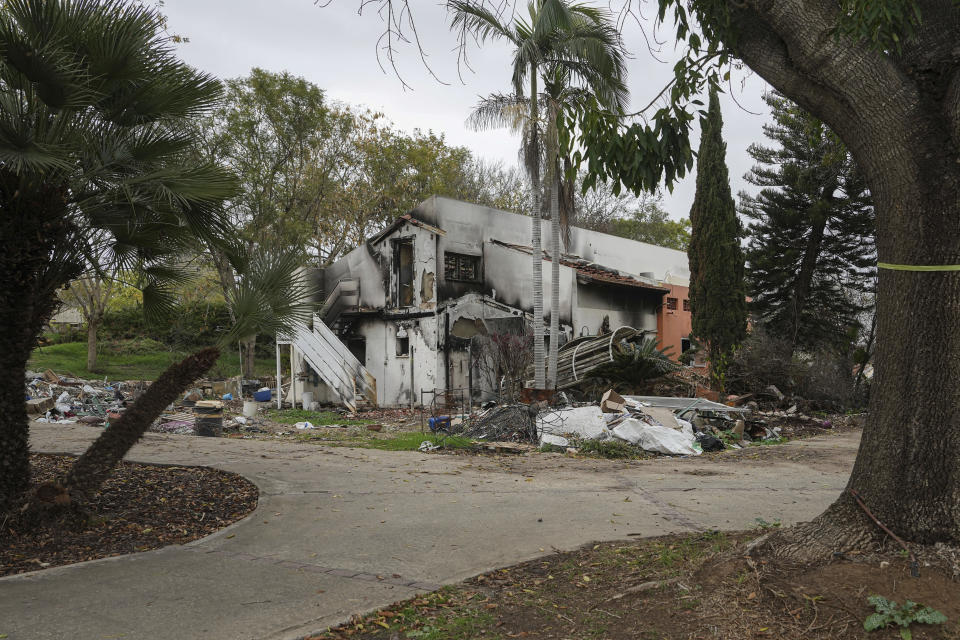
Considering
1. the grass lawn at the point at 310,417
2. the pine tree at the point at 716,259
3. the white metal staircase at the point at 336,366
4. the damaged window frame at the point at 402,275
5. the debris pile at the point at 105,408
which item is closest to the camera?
the debris pile at the point at 105,408

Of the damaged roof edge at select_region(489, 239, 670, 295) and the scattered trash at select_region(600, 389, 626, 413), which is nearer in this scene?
the scattered trash at select_region(600, 389, 626, 413)

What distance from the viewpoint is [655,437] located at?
11.9 meters

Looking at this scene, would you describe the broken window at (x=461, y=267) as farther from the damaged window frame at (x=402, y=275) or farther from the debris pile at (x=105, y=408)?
the debris pile at (x=105, y=408)

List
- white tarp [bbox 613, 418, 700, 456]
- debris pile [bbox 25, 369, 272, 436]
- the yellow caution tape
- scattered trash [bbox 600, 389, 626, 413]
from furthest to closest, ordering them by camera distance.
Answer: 1. debris pile [bbox 25, 369, 272, 436]
2. scattered trash [bbox 600, 389, 626, 413]
3. white tarp [bbox 613, 418, 700, 456]
4. the yellow caution tape

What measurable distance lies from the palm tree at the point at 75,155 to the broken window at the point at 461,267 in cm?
1422

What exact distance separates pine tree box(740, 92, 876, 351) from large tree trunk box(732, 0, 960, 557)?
20991mm

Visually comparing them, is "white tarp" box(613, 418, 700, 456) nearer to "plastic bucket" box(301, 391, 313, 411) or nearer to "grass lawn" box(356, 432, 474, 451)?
"grass lawn" box(356, 432, 474, 451)

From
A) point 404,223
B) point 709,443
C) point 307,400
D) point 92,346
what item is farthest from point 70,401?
point 709,443

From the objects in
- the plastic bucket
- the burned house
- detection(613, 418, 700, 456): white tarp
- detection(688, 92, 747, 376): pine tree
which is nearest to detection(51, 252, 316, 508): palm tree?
detection(613, 418, 700, 456): white tarp

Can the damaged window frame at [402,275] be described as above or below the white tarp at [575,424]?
above

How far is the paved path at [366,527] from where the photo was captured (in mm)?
4086

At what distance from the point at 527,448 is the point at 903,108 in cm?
894

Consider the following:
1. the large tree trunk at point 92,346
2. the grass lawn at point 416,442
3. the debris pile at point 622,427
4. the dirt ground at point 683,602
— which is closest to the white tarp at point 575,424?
the debris pile at point 622,427

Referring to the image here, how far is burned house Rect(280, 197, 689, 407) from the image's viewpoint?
2073 cm
